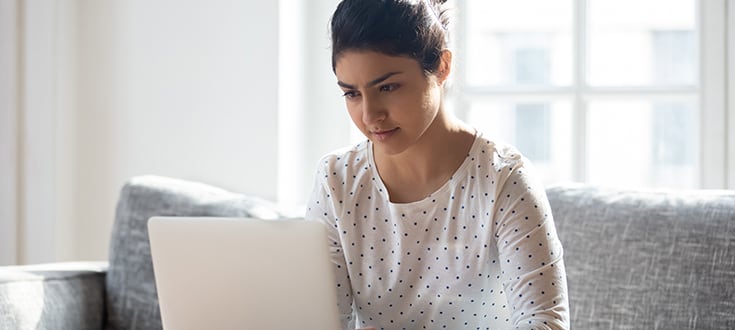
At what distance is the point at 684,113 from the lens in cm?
255

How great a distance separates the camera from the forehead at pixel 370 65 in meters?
1.54

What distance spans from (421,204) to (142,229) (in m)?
0.79

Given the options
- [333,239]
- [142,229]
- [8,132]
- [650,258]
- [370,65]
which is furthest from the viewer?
[8,132]

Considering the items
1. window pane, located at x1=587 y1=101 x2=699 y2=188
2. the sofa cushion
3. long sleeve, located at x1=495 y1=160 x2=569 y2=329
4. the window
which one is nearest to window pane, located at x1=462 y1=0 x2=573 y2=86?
the window

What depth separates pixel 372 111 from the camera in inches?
60.9

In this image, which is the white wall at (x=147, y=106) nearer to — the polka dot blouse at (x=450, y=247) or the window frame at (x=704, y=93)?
the window frame at (x=704, y=93)

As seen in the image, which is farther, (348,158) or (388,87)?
(348,158)

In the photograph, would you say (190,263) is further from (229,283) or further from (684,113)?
(684,113)

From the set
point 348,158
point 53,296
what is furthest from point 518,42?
point 53,296

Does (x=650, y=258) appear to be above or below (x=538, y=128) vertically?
below

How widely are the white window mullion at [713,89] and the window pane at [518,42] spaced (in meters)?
0.33

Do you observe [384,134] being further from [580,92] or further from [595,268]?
[580,92]

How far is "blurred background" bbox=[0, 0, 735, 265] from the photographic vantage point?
A: 8.29 ft

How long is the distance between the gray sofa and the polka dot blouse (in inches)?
11.4
